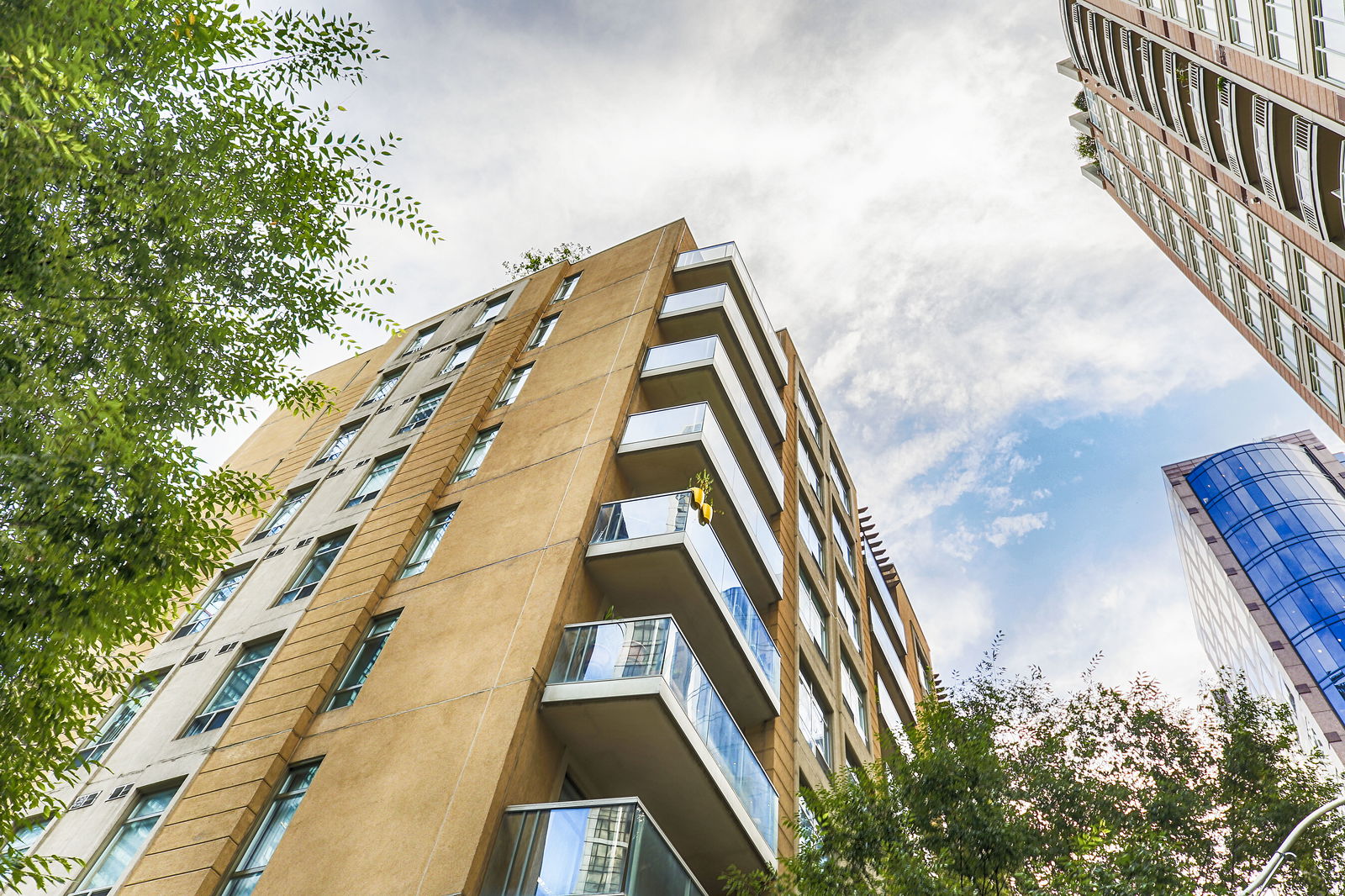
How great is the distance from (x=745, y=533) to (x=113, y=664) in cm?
1271

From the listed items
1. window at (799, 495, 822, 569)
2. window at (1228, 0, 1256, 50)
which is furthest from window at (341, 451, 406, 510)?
window at (1228, 0, 1256, 50)

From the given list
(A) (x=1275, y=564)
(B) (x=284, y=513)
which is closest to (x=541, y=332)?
(B) (x=284, y=513)

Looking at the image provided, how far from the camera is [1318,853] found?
1584 centimetres

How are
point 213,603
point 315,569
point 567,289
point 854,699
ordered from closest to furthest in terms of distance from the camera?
point 315,569, point 213,603, point 854,699, point 567,289

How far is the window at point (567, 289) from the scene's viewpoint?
24.8m

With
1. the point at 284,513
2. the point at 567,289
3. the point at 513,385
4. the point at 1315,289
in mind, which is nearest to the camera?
the point at 284,513

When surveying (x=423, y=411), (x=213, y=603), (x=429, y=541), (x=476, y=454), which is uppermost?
(x=423, y=411)

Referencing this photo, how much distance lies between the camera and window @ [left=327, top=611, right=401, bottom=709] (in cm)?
1360

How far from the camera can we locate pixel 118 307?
8.70 meters

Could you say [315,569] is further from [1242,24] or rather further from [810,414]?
[1242,24]

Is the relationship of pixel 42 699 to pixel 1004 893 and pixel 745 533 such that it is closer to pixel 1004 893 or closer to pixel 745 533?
pixel 1004 893

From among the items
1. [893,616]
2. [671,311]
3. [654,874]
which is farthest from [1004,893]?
[893,616]

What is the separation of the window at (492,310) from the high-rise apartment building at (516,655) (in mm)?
2444

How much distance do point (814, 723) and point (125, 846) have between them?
41.8 ft
